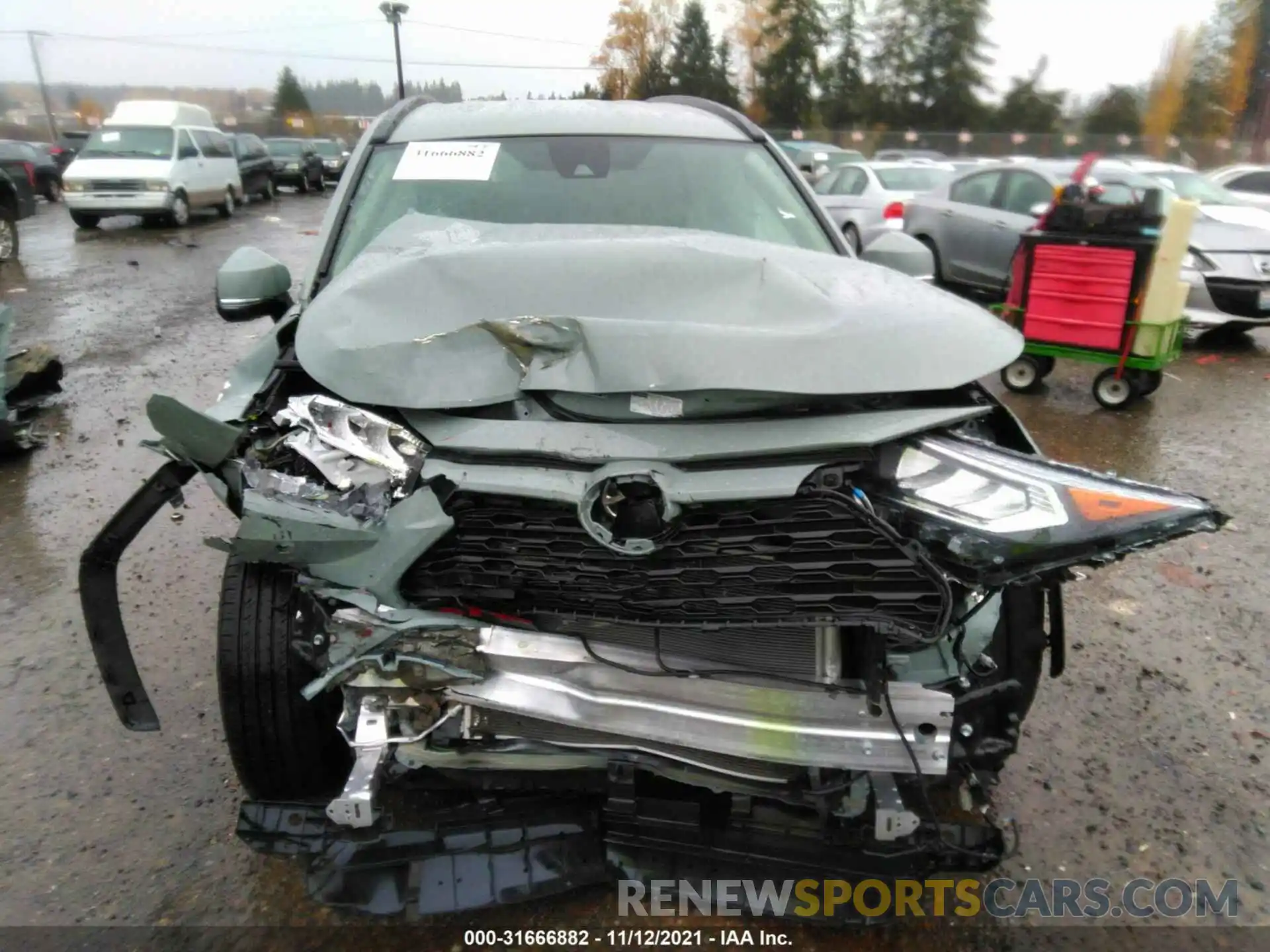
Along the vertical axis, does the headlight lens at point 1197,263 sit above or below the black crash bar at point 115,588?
below

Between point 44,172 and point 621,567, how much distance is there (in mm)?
23686

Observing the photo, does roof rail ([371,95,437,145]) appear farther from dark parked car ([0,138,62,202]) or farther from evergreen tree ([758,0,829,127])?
evergreen tree ([758,0,829,127])

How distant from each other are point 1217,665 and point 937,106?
50.5 m

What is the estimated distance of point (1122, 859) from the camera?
95.0 inches

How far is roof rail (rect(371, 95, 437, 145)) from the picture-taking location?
3422mm

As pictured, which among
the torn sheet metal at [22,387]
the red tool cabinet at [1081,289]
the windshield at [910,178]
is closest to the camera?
the torn sheet metal at [22,387]

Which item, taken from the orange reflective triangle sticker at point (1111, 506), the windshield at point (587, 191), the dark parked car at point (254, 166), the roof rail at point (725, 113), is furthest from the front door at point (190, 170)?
the orange reflective triangle sticker at point (1111, 506)

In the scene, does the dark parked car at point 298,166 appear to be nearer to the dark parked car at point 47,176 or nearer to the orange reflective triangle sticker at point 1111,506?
the dark parked car at point 47,176

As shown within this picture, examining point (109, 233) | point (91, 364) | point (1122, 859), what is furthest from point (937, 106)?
point (1122, 859)

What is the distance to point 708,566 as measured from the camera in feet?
6.09

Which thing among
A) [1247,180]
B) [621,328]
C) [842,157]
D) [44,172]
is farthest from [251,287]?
[44,172]

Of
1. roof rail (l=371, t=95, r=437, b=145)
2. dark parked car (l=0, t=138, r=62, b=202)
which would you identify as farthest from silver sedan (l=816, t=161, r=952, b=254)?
dark parked car (l=0, t=138, r=62, b=202)

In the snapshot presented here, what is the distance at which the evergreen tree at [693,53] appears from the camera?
48656 mm

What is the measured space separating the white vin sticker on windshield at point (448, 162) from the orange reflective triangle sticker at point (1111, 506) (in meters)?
2.22
